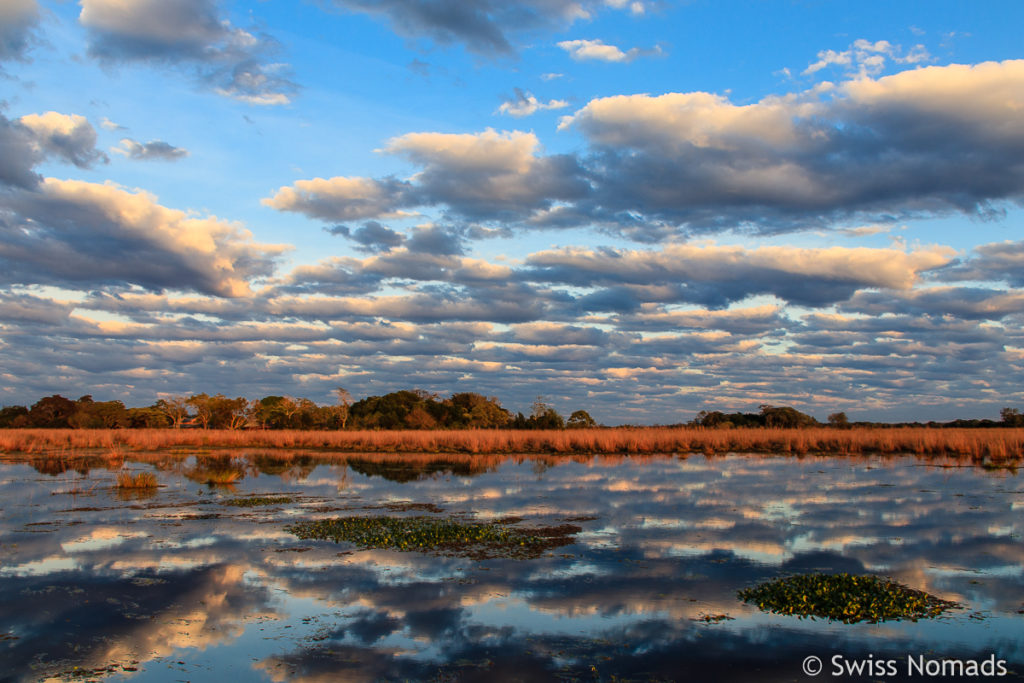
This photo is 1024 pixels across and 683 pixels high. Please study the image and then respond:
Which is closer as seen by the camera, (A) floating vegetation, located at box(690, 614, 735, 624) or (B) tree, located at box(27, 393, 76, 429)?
(A) floating vegetation, located at box(690, 614, 735, 624)

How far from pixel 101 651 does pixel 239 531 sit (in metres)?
7.47

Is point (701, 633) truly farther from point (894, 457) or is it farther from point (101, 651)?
point (894, 457)

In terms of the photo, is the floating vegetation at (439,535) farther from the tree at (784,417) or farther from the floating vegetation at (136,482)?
the tree at (784,417)

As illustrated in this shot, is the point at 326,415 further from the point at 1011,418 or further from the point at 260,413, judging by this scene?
the point at 1011,418


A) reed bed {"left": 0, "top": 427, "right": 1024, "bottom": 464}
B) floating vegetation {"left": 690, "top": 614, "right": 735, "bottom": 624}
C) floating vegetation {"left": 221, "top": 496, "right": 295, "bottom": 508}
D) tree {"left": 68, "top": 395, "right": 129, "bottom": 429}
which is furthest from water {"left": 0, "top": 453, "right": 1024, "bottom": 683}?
tree {"left": 68, "top": 395, "right": 129, "bottom": 429}

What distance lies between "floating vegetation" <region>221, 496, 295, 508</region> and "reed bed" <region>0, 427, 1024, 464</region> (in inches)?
881

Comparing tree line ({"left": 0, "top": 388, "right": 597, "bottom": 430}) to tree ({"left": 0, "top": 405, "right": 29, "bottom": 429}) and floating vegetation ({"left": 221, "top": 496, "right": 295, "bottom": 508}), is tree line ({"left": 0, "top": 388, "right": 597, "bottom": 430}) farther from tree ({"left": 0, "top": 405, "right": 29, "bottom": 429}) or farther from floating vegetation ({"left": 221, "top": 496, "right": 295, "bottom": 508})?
floating vegetation ({"left": 221, "top": 496, "right": 295, "bottom": 508})

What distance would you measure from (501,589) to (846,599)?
4544mm

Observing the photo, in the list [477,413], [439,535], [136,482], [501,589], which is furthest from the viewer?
[477,413]

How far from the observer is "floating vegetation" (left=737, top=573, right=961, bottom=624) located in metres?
8.36

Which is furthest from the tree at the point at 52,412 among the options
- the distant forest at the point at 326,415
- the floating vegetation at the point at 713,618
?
the floating vegetation at the point at 713,618

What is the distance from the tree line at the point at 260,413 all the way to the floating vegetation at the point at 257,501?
47.5 meters

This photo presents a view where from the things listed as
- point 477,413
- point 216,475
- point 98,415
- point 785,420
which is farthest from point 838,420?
point 98,415

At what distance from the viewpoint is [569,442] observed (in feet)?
143
